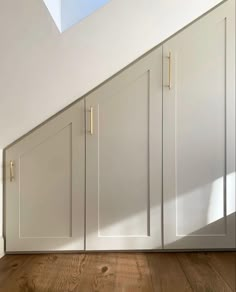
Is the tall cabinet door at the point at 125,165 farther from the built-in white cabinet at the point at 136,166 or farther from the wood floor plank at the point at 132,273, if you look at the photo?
the wood floor plank at the point at 132,273

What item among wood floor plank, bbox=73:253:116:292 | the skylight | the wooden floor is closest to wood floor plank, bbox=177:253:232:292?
the wooden floor

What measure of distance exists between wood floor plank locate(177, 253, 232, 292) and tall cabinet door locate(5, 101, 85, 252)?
72 centimetres

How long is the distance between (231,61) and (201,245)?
127 centimetres

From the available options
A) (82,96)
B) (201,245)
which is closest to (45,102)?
(82,96)

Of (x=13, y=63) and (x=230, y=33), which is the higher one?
(x=230, y=33)

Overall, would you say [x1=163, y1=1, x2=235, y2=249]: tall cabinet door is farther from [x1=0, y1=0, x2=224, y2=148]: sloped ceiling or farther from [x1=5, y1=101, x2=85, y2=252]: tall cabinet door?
[x1=5, y1=101, x2=85, y2=252]: tall cabinet door

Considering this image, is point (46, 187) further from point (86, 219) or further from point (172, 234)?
point (172, 234)

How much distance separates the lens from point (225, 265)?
224 cm

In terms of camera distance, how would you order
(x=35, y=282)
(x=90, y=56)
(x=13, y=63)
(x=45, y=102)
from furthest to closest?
(x=45, y=102) → (x=90, y=56) → (x=35, y=282) → (x=13, y=63)

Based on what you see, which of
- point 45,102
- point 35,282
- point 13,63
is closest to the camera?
point 13,63

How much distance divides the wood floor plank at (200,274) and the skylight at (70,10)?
4.97 ft

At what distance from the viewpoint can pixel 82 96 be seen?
8.14 ft

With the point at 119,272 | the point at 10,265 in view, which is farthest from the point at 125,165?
the point at 10,265

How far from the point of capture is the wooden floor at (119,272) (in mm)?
1913
